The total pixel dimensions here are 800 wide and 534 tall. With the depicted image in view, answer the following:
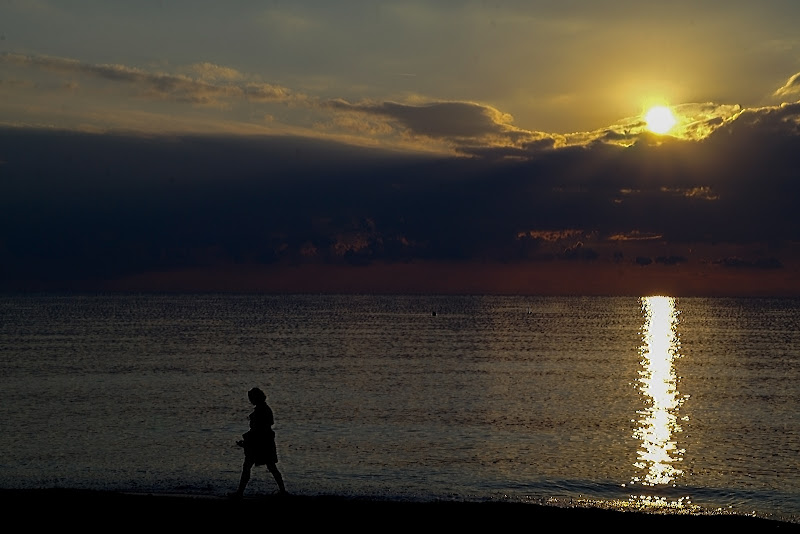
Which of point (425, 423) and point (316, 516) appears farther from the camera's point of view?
point (425, 423)

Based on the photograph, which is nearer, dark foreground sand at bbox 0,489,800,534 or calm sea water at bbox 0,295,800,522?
dark foreground sand at bbox 0,489,800,534

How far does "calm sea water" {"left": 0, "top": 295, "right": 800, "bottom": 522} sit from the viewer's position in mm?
29062

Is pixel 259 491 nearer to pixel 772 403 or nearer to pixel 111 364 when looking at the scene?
pixel 772 403

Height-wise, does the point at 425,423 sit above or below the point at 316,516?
below

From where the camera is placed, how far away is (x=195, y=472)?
99.5 feet

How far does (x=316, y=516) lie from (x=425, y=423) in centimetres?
2156

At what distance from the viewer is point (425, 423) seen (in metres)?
41.8

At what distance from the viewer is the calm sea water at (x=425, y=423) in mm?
29062

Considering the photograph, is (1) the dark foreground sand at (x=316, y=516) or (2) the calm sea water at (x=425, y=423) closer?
(1) the dark foreground sand at (x=316, y=516)

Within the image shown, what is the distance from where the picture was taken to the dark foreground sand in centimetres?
1972

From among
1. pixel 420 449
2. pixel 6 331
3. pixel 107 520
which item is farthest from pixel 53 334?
pixel 107 520

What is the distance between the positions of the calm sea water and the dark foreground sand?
4490 millimetres

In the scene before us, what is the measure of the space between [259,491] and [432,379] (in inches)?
1430

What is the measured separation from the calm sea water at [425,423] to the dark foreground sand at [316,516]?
4490 millimetres
